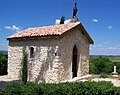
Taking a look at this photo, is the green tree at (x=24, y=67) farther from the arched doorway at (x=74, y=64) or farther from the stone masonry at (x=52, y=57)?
the arched doorway at (x=74, y=64)

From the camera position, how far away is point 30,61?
18.3m

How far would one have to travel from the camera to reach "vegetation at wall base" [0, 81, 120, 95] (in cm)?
896

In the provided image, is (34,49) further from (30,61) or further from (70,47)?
(70,47)

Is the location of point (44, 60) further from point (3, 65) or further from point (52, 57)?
point (3, 65)

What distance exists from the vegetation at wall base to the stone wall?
6.38 metres

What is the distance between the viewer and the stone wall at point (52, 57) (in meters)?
16.2

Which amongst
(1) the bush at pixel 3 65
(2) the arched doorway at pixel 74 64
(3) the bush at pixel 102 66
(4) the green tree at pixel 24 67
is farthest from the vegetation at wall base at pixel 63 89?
(3) the bush at pixel 102 66

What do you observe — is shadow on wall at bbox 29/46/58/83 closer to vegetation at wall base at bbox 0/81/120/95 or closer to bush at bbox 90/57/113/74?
vegetation at wall base at bbox 0/81/120/95

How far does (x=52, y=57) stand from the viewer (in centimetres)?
1641

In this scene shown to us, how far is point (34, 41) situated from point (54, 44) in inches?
97.5

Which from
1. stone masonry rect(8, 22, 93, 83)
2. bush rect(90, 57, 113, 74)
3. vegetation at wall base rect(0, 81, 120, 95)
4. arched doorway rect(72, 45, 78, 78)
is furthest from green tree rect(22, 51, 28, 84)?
bush rect(90, 57, 113, 74)

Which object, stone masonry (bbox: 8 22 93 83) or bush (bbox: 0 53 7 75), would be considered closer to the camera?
stone masonry (bbox: 8 22 93 83)

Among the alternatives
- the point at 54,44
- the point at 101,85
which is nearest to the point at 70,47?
the point at 54,44

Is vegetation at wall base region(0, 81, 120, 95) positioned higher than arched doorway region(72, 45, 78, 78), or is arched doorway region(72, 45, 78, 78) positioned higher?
arched doorway region(72, 45, 78, 78)
